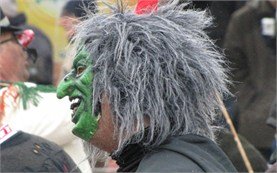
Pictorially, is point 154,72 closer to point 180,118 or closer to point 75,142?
point 180,118

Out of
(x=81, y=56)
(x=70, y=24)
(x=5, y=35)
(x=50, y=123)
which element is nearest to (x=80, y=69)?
(x=81, y=56)

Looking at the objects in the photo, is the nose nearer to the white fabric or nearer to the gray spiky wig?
the gray spiky wig

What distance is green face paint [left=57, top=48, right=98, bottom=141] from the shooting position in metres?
2.68

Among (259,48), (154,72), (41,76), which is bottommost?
(41,76)

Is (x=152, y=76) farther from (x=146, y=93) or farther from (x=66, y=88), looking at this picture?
(x=66, y=88)

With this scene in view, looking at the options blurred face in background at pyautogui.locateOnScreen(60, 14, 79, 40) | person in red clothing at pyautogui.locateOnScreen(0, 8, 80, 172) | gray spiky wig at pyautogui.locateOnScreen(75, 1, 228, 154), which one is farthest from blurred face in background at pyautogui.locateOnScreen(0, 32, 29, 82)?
gray spiky wig at pyautogui.locateOnScreen(75, 1, 228, 154)

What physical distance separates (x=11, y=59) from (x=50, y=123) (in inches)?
24.5

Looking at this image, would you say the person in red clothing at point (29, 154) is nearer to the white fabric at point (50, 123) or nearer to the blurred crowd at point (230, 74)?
the blurred crowd at point (230, 74)

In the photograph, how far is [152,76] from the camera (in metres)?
2.62

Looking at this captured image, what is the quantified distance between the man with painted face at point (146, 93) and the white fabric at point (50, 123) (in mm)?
1544

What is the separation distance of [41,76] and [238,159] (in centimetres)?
206

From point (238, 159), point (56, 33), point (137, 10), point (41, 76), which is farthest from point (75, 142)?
point (56, 33)

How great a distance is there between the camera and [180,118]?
2637 mm

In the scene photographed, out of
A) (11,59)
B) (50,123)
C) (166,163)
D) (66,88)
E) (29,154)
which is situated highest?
(66,88)
